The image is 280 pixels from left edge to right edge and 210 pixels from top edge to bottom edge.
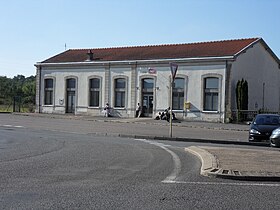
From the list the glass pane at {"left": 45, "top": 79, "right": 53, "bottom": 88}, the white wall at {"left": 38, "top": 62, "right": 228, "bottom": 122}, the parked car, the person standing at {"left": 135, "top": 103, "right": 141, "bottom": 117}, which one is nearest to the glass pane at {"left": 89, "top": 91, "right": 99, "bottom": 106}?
the white wall at {"left": 38, "top": 62, "right": 228, "bottom": 122}

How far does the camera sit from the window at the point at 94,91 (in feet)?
151

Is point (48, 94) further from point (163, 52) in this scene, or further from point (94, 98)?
point (163, 52)

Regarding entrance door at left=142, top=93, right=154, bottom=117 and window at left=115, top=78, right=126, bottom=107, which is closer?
entrance door at left=142, top=93, right=154, bottom=117

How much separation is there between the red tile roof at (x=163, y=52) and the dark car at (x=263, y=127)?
16.2m

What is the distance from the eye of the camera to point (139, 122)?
123ft

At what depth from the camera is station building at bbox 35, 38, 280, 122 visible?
129ft

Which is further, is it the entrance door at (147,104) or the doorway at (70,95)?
the doorway at (70,95)

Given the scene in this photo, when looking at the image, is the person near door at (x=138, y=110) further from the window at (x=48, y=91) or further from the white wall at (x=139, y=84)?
the window at (x=48, y=91)

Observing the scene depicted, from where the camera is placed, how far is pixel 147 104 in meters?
43.4

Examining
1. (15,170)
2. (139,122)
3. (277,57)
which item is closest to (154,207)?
(15,170)

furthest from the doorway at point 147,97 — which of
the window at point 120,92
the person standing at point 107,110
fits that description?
the person standing at point 107,110

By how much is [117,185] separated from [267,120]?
15.5 meters

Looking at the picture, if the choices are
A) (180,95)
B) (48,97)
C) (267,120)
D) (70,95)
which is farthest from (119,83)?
(267,120)

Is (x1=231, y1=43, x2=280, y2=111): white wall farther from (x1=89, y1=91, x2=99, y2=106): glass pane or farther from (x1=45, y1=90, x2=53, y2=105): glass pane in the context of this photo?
(x1=45, y1=90, x2=53, y2=105): glass pane
